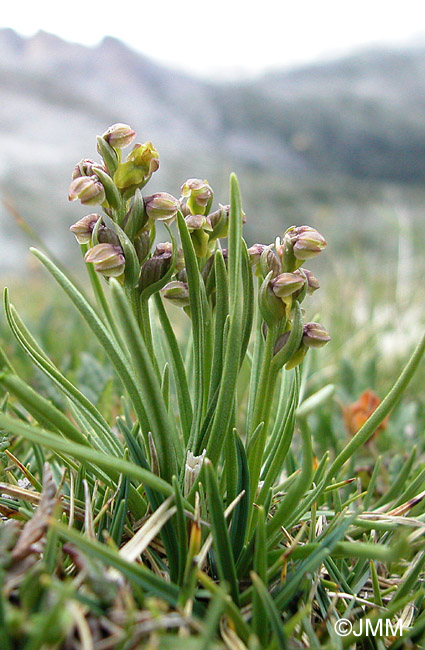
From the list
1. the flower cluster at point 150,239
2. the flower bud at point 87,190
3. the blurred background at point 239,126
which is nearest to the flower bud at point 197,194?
the flower cluster at point 150,239

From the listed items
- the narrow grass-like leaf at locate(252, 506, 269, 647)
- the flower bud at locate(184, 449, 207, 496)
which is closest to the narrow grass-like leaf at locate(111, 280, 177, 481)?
the flower bud at locate(184, 449, 207, 496)

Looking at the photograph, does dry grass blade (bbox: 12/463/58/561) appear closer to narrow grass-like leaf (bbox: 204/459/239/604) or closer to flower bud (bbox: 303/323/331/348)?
narrow grass-like leaf (bbox: 204/459/239/604)

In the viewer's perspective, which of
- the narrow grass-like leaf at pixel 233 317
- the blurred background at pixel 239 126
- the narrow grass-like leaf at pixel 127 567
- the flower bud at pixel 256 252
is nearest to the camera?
the narrow grass-like leaf at pixel 127 567

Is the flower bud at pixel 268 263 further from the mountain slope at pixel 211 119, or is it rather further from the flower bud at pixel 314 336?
the mountain slope at pixel 211 119

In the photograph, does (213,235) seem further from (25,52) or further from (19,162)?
(25,52)

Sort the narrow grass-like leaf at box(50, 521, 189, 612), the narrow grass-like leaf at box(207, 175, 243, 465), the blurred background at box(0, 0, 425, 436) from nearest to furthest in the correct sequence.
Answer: the narrow grass-like leaf at box(50, 521, 189, 612), the narrow grass-like leaf at box(207, 175, 243, 465), the blurred background at box(0, 0, 425, 436)

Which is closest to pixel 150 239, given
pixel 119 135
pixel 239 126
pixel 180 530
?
pixel 119 135

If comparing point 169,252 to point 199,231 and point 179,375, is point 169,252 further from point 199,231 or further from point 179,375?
point 179,375
